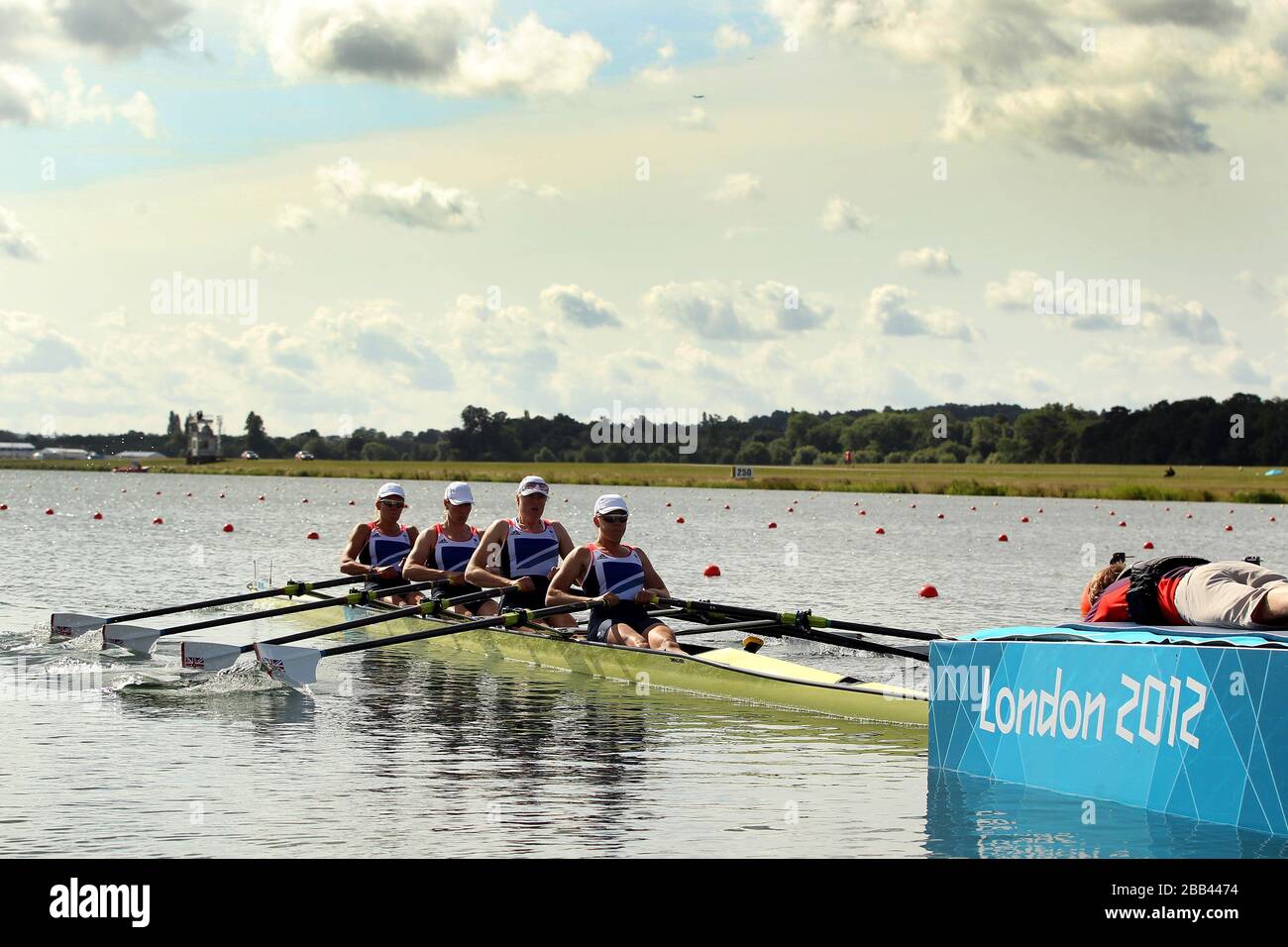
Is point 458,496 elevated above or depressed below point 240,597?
above

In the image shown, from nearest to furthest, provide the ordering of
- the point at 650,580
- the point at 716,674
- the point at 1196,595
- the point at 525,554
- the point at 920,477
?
the point at 1196,595, the point at 716,674, the point at 650,580, the point at 525,554, the point at 920,477

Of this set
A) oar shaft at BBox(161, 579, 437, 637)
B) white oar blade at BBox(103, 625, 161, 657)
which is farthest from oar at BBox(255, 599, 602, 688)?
white oar blade at BBox(103, 625, 161, 657)

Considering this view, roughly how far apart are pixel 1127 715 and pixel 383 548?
40.9ft

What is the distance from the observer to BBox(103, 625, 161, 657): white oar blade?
16.9m

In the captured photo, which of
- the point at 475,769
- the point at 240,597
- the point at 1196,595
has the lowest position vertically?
the point at 475,769

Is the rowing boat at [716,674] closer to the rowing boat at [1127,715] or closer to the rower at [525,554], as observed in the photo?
the rower at [525,554]

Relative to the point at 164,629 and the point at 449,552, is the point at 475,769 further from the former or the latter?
the point at 164,629

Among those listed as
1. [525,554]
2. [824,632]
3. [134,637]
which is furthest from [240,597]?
[824,632]

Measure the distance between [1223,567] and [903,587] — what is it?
17992 millimetres

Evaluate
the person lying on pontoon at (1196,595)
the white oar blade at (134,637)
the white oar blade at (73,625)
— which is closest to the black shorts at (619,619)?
the white oar blade at (134,637)

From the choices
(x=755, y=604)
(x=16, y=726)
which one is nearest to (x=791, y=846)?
(x=16, y=726)

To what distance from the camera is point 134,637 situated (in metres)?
16.9
